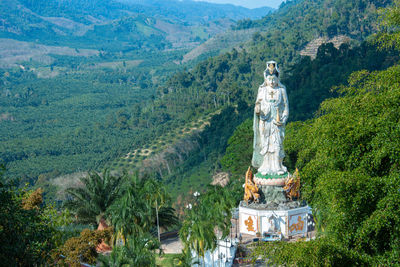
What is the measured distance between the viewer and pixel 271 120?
70.2 feet

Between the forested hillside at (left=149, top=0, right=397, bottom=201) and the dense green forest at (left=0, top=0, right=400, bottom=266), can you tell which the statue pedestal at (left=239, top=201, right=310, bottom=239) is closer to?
the dense green forest at (left=0, top=0, right=400, bottom=266)

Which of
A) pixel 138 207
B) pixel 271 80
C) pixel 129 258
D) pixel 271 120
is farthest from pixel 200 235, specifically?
pixel 271 80

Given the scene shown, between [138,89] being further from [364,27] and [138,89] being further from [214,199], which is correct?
[214,199]

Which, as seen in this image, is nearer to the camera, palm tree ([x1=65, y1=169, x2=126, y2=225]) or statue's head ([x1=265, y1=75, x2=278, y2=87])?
statue's head ([x1=265, y1=75, x2=278, y2=87])

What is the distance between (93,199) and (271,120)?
8.40m

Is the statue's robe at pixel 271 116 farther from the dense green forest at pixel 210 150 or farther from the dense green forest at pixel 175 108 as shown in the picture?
the dense green forest at pixel 175 108

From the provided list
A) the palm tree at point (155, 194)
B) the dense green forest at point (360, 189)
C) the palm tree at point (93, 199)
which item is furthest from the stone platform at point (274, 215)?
the dense green forest at point (360, 189)

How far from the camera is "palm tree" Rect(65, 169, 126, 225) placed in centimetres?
2295

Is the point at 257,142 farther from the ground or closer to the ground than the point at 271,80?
closer to the ground

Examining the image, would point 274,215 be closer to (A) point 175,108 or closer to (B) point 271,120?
(B) point 271,120

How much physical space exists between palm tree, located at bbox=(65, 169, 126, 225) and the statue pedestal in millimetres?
6202

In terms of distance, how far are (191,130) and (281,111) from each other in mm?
57995

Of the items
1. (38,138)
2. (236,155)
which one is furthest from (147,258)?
(38,138)

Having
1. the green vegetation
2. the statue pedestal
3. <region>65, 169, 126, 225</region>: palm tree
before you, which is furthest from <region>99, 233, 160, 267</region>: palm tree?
<region>65, 169, 126, 225</region>: palm tree
